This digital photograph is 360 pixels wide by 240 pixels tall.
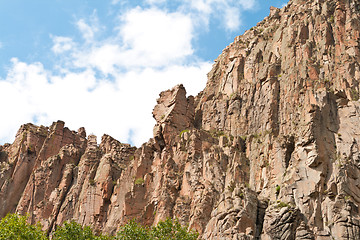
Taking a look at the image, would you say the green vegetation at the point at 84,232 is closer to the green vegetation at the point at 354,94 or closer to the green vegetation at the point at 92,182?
the green vegetation at the point at 354,94

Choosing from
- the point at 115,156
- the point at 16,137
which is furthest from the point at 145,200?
the point at 16,137

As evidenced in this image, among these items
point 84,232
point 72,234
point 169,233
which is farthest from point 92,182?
point 169,233

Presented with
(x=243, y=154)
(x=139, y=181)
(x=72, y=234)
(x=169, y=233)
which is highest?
(x=243, y=154)

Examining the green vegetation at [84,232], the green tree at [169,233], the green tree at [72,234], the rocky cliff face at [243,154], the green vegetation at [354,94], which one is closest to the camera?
the rocky cliff face at [243,154]

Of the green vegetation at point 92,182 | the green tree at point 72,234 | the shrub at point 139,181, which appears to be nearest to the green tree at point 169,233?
the green tree at point 72,234

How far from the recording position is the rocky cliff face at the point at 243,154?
217ft

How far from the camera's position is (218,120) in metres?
98.6

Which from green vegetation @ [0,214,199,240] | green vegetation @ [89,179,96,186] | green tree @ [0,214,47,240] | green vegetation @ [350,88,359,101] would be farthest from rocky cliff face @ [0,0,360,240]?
green tree @ [0,214,47,240]

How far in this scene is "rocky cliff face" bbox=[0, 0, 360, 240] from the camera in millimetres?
66125

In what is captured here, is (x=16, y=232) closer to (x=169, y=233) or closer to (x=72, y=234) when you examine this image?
(x=72, y=234)

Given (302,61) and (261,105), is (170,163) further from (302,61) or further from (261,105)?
(302,61)

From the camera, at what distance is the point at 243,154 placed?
8388 centimetres

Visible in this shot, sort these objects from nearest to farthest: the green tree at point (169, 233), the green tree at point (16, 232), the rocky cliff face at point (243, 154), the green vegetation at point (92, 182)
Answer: the green tree at point (16, 232) < the rocky cliff face at point (243, 154) < the green tree at point (169, 233) < the green vegetation at point (92, 182)

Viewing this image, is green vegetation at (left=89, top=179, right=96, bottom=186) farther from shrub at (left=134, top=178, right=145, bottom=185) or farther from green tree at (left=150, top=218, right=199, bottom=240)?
green tree at (left=150, top=218, right=199, bottom=240)
